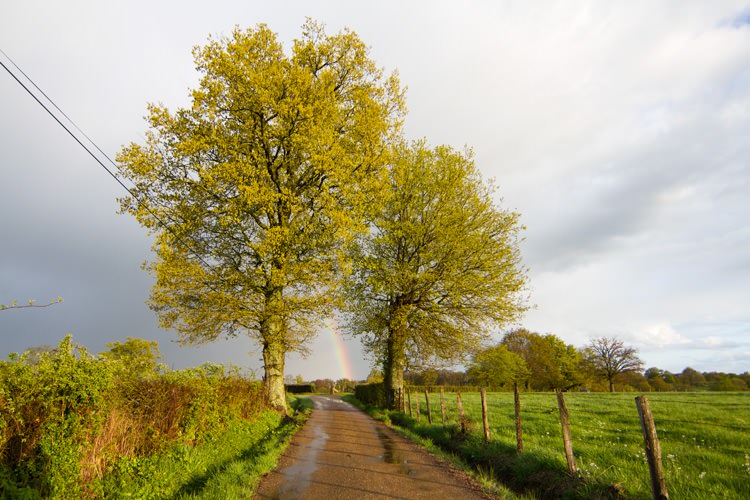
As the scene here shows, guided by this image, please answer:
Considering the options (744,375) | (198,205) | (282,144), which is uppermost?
(282,144)

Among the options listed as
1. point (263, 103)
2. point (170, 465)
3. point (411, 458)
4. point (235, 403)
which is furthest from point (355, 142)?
point (170, 465)

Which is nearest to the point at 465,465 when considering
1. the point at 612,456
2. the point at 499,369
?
the point at 612,456

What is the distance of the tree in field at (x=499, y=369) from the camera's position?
6469 centimetres

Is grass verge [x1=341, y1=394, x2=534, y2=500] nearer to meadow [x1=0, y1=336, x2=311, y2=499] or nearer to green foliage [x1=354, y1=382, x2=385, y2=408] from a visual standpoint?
meadow [x1=0, y1=336, x2=311, y2=499]

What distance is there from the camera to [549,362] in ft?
238

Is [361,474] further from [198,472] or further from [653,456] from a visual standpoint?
[653,456]

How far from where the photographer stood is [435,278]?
2112 cm

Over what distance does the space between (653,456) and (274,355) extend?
14.8 meters

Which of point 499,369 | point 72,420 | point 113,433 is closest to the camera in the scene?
point 72,420

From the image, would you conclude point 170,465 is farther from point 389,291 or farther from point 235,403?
point 389,291

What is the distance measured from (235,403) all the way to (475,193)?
16.9 metres

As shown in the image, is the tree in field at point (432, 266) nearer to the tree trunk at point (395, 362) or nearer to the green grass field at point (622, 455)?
the tree trunk at point (395, 362)

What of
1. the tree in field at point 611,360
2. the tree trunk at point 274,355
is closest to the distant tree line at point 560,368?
the tree in field at point 611,360

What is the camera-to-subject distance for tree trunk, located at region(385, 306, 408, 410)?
22750 millimetres
